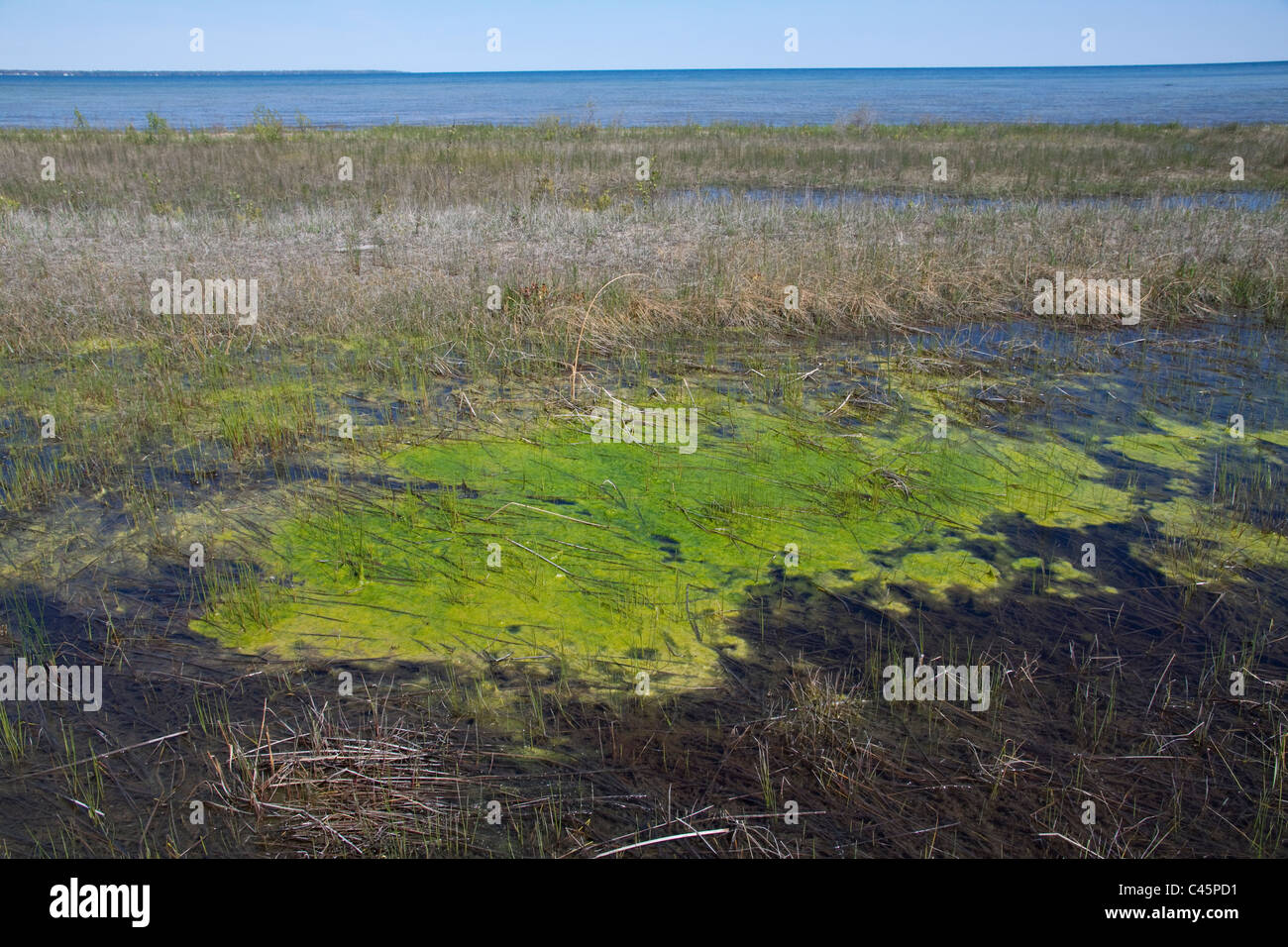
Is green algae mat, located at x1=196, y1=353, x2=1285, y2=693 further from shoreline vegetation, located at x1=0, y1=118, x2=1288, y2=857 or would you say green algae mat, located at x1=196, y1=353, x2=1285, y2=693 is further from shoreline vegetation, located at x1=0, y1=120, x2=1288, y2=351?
shoreline vegetation, located at x1=0, y1=120, x2=1288, y2=351

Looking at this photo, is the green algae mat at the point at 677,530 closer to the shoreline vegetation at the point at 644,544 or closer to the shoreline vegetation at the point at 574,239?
the shoreline vegetation at the point at 644,544

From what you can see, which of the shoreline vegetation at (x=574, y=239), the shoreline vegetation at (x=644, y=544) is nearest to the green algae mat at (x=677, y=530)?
the shoreline vegetation at (x=644, y=544)

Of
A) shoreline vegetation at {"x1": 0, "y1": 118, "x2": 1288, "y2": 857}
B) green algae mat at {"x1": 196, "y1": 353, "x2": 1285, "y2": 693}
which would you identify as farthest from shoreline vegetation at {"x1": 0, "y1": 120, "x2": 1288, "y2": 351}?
green algae mat at {"x1": 196, "y1": 353, "x2": 1285, "y2": 693}

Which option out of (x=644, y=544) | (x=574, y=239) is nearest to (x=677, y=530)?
(x=644, y=544)

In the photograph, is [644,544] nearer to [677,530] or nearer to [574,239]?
[677,530]

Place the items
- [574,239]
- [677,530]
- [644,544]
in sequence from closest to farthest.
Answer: [644,544]
[677,530]
[574,239]

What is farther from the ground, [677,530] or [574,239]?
[574,239]

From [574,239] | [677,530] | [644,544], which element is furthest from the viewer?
[574,239]

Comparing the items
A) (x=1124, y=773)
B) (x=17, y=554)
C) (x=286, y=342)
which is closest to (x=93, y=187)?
(x=286, y=342)

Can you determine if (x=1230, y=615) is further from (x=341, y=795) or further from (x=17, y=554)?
(x=17, y=554)
